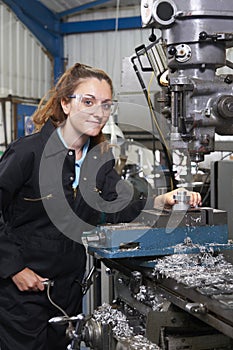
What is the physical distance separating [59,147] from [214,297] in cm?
77

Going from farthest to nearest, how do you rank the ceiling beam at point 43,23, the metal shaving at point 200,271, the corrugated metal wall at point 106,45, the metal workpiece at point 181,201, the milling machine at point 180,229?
1. the corrugated metal wall at point 106,45
2. the ceiling beam at point 43,23
3. the metal workpiece at point 181,201
4. the milling machine at point 180,229
5. the metal shaving at point 200,271

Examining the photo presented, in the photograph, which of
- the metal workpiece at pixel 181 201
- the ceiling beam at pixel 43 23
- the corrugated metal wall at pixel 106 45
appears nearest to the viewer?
the metal workpiece at pixel 181 201

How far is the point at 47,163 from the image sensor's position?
1569mm

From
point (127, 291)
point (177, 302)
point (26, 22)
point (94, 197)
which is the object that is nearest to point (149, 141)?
point (94, 197)

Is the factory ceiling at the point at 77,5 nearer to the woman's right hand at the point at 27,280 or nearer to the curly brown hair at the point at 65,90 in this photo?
the curly brown hair at the point at 65,90

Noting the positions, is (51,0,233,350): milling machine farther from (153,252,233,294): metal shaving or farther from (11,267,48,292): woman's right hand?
(11,267,48,292): woman's right hand

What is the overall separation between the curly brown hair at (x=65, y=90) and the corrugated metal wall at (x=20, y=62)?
251cm

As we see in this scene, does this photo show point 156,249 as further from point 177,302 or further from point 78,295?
point 78,295

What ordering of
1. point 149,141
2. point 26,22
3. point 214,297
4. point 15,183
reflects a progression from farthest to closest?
point 26,22 < point 149,141 < point 15,183 < point 214,297

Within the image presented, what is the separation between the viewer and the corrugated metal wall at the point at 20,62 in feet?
13.6

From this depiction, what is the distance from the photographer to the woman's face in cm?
155

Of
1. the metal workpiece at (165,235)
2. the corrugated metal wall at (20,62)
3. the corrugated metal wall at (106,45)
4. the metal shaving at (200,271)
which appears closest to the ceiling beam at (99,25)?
the corrugated metal wall at (106,45)

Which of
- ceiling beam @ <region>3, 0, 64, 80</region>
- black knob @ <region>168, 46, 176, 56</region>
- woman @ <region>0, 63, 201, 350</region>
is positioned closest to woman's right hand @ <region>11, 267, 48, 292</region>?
woman @ <region>0, 63, 201, 350</region>

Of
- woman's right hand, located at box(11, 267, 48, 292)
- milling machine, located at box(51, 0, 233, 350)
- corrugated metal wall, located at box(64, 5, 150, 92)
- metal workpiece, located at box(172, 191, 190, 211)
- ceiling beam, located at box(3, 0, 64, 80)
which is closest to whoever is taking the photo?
milling machine, located at box(51, 0, 233, 350)
